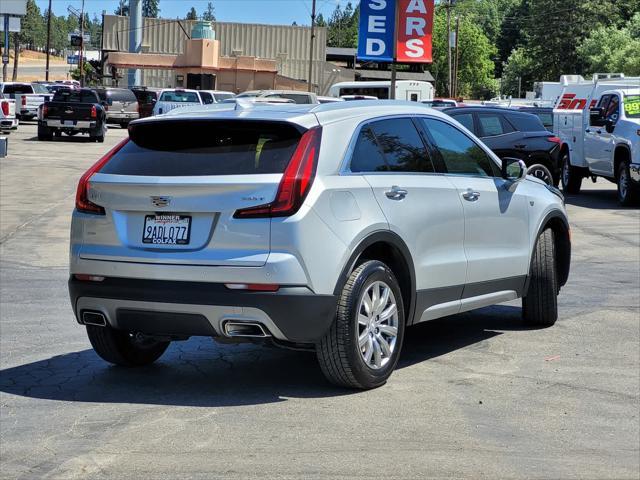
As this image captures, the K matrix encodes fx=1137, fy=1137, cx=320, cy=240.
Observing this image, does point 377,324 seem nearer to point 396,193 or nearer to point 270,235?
point 396,193

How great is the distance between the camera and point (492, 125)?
21.2m

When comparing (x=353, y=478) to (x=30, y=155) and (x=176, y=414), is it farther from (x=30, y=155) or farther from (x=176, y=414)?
(x=30, y=155)

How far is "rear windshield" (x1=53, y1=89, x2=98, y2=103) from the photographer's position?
136 feet

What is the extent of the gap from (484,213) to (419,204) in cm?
98

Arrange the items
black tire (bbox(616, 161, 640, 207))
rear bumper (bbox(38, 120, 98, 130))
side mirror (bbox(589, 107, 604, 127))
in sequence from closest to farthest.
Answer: black tire (bbox(616, 161, 640, 207)), side mirror (bbox(589, 107, 604, 127)), rear bumper (bbox(38, 120, 98, 130))

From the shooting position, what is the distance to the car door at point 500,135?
2094cm

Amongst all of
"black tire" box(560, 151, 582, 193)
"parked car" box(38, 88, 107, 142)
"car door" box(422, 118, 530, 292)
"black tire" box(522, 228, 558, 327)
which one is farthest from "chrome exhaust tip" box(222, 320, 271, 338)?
"parked car" box(38, 88, 107, 142)

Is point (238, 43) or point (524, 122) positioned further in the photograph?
point (238, 43)

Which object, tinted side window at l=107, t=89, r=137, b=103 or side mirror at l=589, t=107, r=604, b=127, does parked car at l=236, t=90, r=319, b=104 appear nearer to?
side mirror at l=589, t=107, r=604, b=127

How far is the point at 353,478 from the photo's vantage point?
17.1ft

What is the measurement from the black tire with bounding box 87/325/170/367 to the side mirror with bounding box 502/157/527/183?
2.83 metres

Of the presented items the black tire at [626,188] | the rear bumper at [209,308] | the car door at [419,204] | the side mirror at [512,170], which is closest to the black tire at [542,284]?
the side mirror at [512,170]

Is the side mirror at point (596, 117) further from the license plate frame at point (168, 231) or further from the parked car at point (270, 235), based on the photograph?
the license plate frame at point (168, 231)

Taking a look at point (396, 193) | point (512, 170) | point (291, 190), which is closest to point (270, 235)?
point (291, 190)
